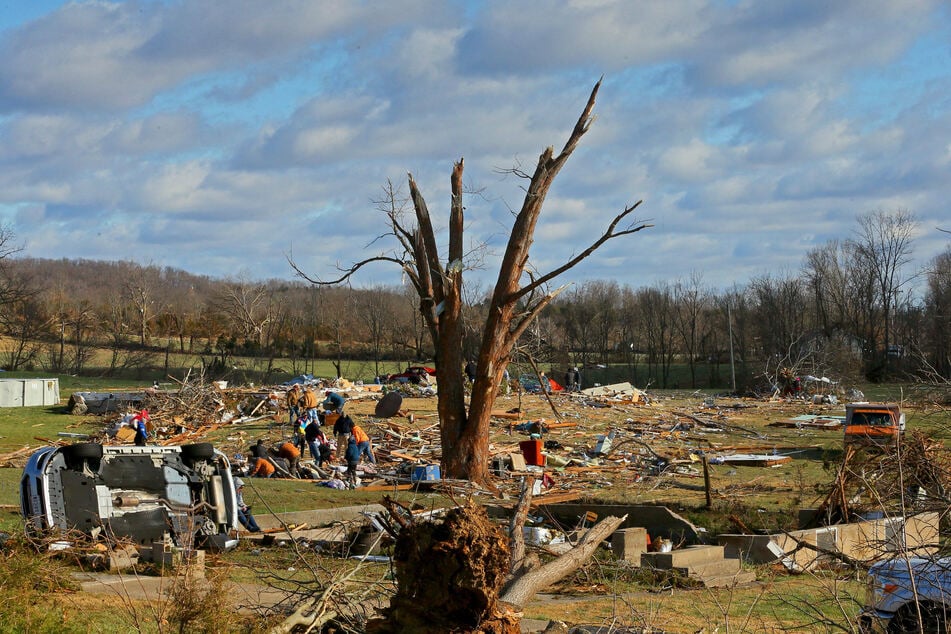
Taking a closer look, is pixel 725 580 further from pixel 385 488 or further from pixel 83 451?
pixel 385 488

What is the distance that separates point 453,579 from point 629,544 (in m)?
7.54

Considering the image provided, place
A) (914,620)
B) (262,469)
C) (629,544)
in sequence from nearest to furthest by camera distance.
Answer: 1. (914,620)
2. (629,544)
3. (262,469)

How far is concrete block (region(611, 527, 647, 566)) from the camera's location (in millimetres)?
12500

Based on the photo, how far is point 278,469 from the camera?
21.8m

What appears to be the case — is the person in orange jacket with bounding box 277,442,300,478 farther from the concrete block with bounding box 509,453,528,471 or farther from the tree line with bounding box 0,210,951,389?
the tree line with bounding box 0,210,951,389

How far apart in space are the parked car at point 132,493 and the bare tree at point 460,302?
6.50 meters

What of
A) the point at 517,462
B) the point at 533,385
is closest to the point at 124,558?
the point at 517,462

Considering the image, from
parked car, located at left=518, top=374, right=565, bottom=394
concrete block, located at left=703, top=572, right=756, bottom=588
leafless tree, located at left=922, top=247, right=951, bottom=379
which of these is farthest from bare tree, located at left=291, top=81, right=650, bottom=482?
leafless tree, located at left=922, top=247, right=951, bottom=379

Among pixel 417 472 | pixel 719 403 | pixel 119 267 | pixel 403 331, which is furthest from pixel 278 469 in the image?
pixel 119 267

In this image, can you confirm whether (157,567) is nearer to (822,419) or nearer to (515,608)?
(515,608)

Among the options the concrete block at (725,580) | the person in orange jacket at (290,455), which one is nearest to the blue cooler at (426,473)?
the person in orange jacket at (290,455)

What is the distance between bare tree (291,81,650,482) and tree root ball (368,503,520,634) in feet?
38.8

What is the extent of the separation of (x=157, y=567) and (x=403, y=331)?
5329 centimetres

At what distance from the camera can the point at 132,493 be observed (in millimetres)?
12031
